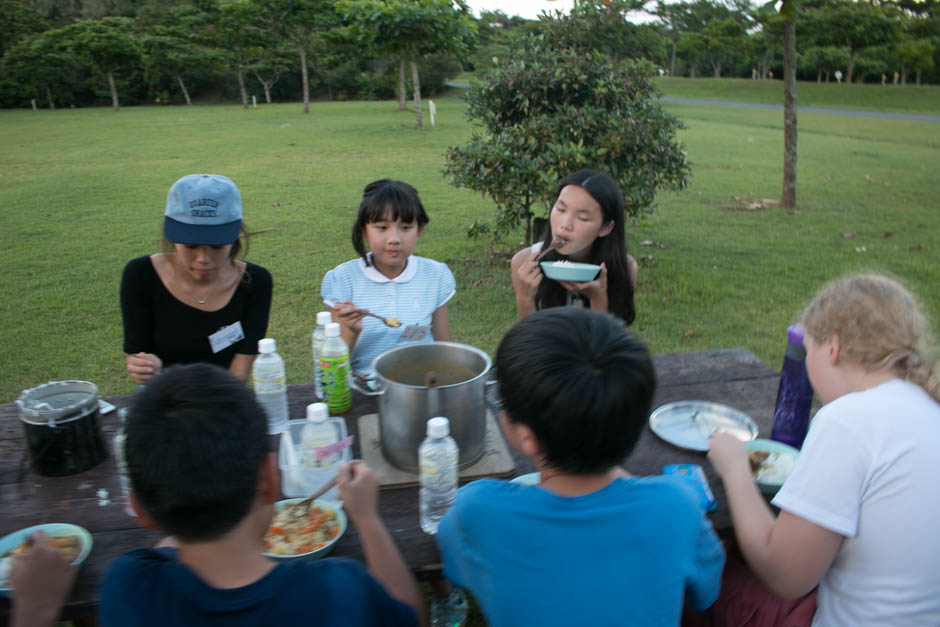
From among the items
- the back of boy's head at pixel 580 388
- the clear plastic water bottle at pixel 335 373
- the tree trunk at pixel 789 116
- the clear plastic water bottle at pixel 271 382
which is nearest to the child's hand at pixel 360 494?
the back of boy's head at pixel 580 388

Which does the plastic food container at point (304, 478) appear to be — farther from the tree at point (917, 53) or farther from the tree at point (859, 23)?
the tree at point (917, 53)

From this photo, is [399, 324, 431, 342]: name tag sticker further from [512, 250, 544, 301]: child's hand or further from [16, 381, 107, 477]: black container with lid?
[16, 381, 107, 477]: black container with lid

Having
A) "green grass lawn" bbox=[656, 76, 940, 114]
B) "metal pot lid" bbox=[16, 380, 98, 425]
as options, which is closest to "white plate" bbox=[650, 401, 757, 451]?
"metal pot lid" bbox=[16, 380, 98, 425]

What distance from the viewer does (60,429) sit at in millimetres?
1675

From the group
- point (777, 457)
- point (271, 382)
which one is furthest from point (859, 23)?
point (271, 382)

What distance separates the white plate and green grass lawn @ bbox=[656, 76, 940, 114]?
29299mm

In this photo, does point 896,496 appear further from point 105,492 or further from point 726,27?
point 726,27

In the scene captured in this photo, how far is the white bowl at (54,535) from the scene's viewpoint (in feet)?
4.70

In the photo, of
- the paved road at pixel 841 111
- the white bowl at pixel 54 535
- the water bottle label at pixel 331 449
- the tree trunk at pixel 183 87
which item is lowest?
the white bowl at pixel 54 535

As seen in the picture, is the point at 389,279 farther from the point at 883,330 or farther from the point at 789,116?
the point at 789,116

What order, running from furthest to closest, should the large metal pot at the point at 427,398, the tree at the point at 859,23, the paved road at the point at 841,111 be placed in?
the tree at the point at 859,23, the paved road at the point at 841,111, the large metal pot at the point at 427,398

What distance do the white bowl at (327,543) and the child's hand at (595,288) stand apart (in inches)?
53.4

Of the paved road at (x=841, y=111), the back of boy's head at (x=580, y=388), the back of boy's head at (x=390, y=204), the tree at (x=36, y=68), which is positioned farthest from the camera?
the tree at (x=36, y=68)

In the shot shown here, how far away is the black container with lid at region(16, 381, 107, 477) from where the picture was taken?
1.67 metres
